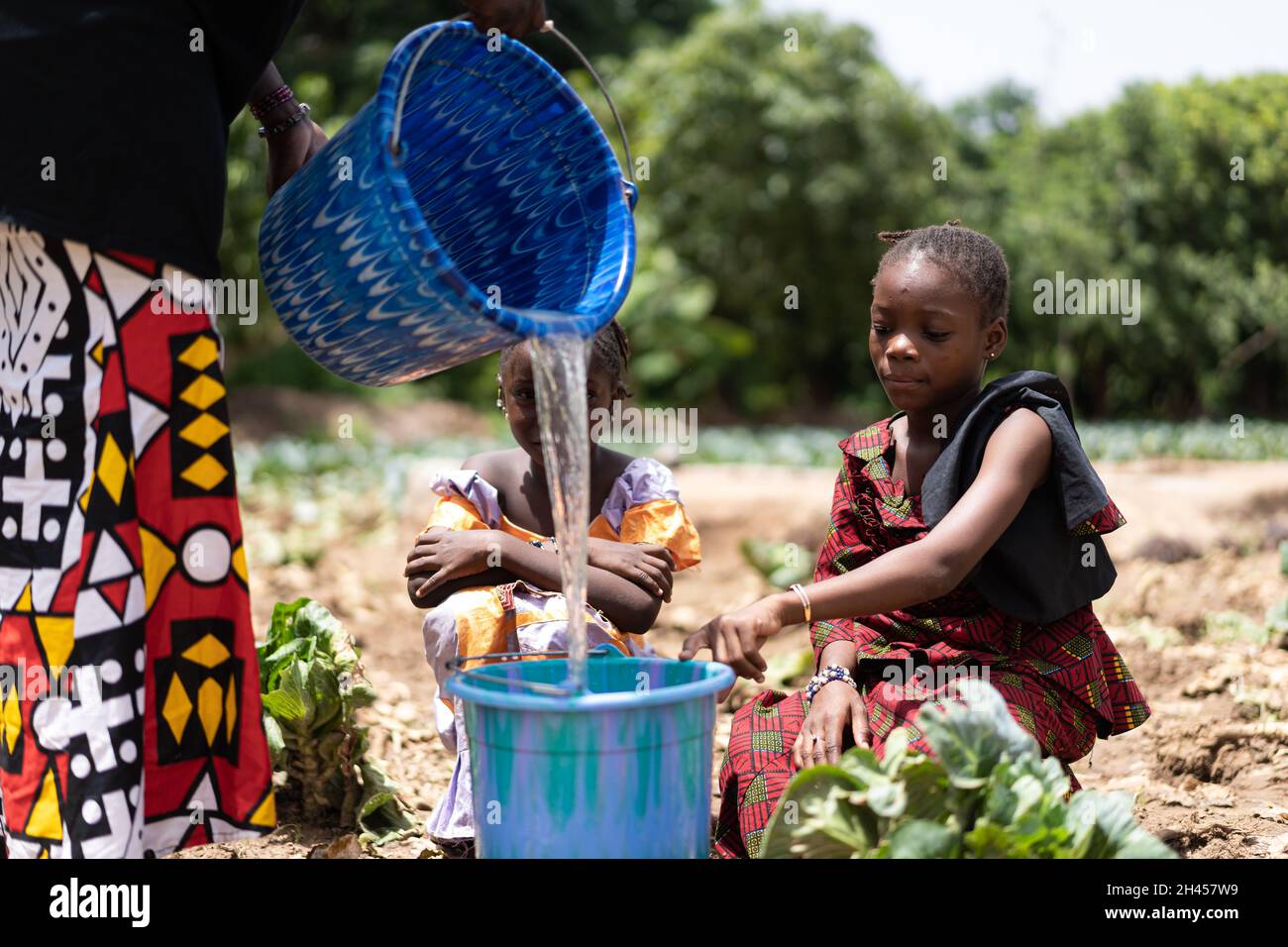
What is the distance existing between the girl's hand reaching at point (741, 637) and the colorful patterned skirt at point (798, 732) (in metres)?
0.38

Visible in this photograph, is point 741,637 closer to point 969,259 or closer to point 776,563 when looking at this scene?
point 969,259

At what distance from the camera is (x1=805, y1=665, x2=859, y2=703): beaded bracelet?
8.03 ft

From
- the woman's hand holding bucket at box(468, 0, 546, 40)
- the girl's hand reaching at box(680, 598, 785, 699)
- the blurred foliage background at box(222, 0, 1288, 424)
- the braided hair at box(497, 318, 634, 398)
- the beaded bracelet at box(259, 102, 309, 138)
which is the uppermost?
the blurred foliage background at box(222, 0, 1288, 424)

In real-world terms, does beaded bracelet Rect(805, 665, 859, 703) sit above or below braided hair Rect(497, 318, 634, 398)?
below

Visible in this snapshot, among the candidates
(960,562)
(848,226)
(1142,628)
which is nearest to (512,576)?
(960,562)

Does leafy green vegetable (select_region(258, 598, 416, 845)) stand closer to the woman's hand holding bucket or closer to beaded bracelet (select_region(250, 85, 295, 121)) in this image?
beaded bracelet (select_region(250, 85, 295, 121))

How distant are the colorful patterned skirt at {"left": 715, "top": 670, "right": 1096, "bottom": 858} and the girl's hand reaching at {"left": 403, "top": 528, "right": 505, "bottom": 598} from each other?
0.62m

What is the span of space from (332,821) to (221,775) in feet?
2.56

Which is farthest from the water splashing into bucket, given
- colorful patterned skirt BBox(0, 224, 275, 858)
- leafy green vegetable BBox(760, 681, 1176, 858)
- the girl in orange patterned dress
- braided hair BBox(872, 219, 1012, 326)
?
braided hair BBox(872, 219, 1012, 326)

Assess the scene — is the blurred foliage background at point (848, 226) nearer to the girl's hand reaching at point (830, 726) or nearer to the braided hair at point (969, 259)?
the braided hair at point (969, 259)

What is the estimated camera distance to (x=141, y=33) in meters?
1.90

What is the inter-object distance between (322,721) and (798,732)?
0.99m
